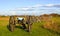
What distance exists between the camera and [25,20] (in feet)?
72.9

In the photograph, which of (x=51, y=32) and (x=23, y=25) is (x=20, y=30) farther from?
(x=51, y=32)

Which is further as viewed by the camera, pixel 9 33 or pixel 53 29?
pixel 53 29

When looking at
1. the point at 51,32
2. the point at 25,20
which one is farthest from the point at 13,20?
the point at 51,32

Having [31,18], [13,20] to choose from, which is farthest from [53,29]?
[13,20]

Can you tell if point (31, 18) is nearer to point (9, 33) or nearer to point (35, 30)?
point (35, 30)

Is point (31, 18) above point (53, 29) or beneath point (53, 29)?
above

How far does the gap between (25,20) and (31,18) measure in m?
0.86

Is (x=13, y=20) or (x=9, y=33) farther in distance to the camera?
(x=13, y=20)

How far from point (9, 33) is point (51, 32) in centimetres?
486

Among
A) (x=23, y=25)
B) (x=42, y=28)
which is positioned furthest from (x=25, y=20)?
(x=42, y=28)

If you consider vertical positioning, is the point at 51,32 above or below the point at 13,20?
below

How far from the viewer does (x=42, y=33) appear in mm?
20672

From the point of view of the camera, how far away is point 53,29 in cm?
2283

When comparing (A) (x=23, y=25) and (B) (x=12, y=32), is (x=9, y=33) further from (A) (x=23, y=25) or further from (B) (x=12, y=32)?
(A) (x=23, y=25)
